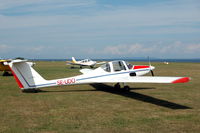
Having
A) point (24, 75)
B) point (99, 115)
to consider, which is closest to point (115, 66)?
point (24, 75)

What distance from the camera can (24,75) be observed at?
1127cm

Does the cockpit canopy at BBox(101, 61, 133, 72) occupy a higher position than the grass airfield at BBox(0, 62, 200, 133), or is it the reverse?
the cockpit canopy at BBox(101, 61, 133, 72)

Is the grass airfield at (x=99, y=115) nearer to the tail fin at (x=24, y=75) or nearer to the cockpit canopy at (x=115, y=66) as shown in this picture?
the tail fin at (x=24, y=75)

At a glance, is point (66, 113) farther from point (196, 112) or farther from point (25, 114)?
point (196, 112)

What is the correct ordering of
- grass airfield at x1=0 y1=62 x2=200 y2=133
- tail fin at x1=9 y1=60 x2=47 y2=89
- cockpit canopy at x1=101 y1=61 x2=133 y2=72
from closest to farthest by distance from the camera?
grass airfield at x1=0 y1=62 x2=200 y2=133 < tail fin at x1=9 y1=60 x2=47 y2=89 < cockpit canopy at x1=101 y1=61 x2=133 y2=72

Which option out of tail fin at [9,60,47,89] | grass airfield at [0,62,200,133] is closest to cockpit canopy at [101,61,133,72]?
grass airfield at [0,62,200,133]

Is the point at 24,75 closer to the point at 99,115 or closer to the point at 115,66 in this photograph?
the point at 115,66

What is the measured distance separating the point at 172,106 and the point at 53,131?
5.12 meters

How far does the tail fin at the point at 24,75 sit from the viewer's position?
11031mm

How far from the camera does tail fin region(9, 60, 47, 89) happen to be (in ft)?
36.2

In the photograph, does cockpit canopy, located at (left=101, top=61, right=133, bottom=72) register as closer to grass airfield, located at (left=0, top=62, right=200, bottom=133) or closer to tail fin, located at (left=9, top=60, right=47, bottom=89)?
grass airfield, located at (left=0, top=62, right=200, bottom=133)

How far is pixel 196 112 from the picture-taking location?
25.8ft

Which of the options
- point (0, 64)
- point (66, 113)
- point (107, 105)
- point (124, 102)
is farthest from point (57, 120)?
point (0, 64)

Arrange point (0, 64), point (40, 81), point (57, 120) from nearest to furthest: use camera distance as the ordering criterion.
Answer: point (57, 120) < point (40, 81) < point (0, 64)
